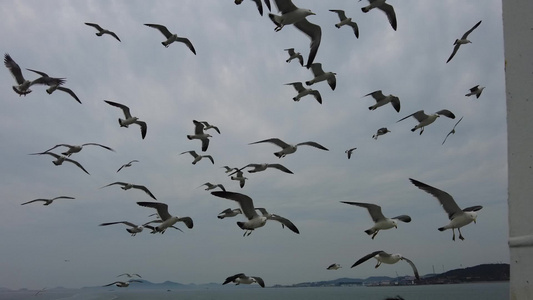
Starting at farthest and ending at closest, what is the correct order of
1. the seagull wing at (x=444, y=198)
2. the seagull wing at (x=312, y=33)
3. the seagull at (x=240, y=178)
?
1. the seagull at (x=240, y=178)
2. the seagull wing at (x=312, y=33)
3. the seagull wing at (x=444, y=198)

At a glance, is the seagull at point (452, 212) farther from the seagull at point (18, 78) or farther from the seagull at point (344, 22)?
the seagull at point (18, 78)

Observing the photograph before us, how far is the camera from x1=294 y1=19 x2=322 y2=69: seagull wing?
14.5 m

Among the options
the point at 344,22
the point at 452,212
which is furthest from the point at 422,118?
the point at 452,212

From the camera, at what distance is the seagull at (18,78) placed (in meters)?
17.9

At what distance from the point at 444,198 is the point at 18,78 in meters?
15.1

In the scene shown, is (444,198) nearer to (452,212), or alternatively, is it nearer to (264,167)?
(452,212)

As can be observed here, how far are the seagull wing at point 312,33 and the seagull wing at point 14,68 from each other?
10.4 m

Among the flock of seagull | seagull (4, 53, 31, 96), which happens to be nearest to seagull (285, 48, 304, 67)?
the flock of seagull

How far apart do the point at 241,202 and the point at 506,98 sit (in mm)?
11432

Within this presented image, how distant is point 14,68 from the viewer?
18484 millimetres

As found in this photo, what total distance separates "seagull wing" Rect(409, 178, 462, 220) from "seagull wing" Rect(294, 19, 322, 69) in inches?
211

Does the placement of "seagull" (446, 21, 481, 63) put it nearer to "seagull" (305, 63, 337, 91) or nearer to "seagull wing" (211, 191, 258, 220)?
"seagull" (305, 63, 337, 91)

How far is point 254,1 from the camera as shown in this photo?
1502 centimetres

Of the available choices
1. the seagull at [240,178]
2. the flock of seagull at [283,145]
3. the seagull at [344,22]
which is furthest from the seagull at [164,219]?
the seagull at [344,22]
